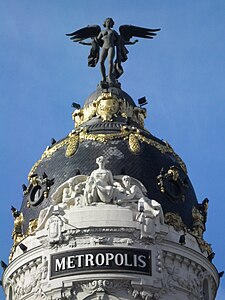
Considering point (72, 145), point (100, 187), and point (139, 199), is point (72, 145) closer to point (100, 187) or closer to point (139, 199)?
point (100, 187)

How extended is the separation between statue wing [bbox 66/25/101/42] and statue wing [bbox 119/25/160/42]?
120cm

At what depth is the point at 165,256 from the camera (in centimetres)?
5128

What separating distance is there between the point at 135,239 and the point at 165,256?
167cm

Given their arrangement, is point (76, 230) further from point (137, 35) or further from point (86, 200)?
point (137, 35)

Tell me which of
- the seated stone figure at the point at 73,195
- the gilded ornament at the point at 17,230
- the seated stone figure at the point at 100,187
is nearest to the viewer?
the seated stone figure at the point at 100,187

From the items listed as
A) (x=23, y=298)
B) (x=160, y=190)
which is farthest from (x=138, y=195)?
(x=23, y=298)

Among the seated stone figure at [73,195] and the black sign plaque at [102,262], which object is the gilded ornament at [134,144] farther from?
the black sign plaque at [102,262]

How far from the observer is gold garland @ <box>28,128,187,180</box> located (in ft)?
179

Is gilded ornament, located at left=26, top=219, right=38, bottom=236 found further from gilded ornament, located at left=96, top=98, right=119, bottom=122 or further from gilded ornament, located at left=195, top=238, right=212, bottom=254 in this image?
gilded ornament, located at left=195, top=238, right=212, bottom=254

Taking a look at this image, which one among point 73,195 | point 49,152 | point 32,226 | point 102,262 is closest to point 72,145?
point 49,152

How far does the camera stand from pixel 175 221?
5262 centimetres

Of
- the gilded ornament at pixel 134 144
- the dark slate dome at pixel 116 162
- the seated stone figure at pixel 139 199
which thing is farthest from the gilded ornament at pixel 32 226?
the gilded ornament at pixel 134 144

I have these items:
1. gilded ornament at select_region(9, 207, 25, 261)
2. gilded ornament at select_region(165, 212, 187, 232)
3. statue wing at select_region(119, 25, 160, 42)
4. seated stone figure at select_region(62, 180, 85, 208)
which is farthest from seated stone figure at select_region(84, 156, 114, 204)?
statue wing at select_region(119, 25, 160, 42)

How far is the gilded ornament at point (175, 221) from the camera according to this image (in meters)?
52.4
